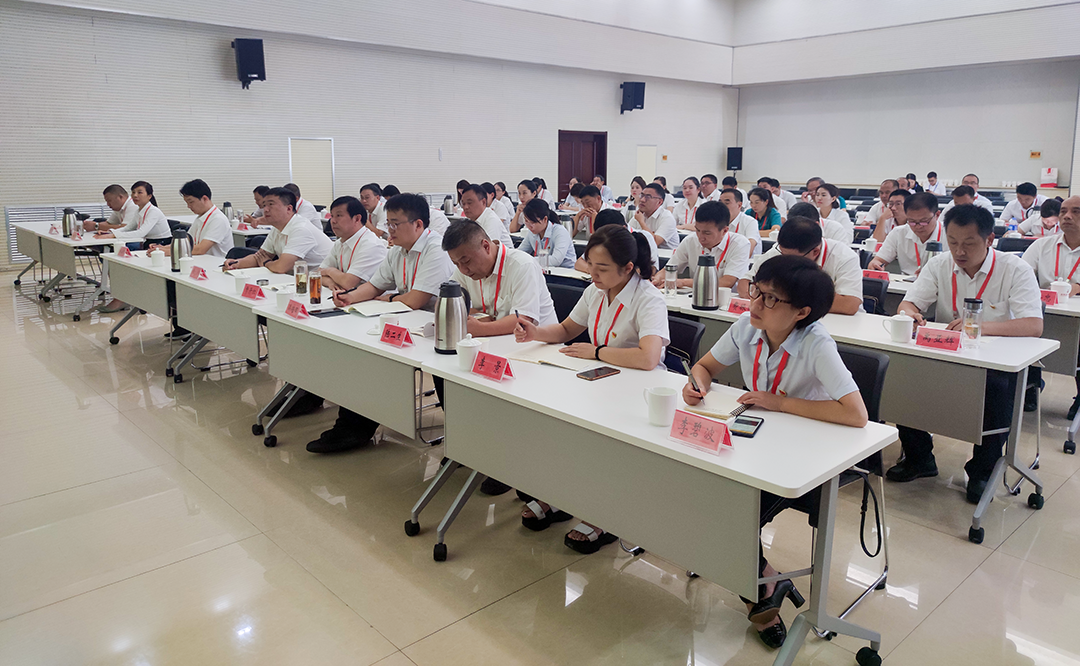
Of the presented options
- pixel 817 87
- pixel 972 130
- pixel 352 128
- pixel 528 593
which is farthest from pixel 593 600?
pixel 817 87

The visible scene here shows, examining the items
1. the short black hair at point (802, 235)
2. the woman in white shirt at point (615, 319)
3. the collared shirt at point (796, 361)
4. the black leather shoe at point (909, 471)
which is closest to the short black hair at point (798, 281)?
the collared shirt at point (796, 361)

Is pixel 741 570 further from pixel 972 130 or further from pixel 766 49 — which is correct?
pixel 766 49

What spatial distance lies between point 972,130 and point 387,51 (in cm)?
1002

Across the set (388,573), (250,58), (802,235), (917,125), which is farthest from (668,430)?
(917,125)

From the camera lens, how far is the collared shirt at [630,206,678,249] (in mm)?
6590

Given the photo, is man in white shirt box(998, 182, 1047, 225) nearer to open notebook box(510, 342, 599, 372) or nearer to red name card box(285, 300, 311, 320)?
open notebook box(510, 342, 599, 372)

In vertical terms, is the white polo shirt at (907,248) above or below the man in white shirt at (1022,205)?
below

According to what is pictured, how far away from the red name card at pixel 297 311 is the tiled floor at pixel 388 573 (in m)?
0.62

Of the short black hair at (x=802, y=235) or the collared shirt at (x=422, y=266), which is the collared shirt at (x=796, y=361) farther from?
the collared shirt at (x=422, y=266)

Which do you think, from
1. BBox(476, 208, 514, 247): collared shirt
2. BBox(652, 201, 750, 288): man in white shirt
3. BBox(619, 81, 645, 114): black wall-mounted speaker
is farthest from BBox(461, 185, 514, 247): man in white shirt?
BBox(619, 81, 645, 114): black wall-mounted speaker

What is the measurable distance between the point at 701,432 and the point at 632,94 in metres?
13.1

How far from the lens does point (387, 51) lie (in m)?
11.1

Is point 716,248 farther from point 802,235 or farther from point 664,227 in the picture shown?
point 664,227

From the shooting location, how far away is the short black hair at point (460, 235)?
9.61ft
